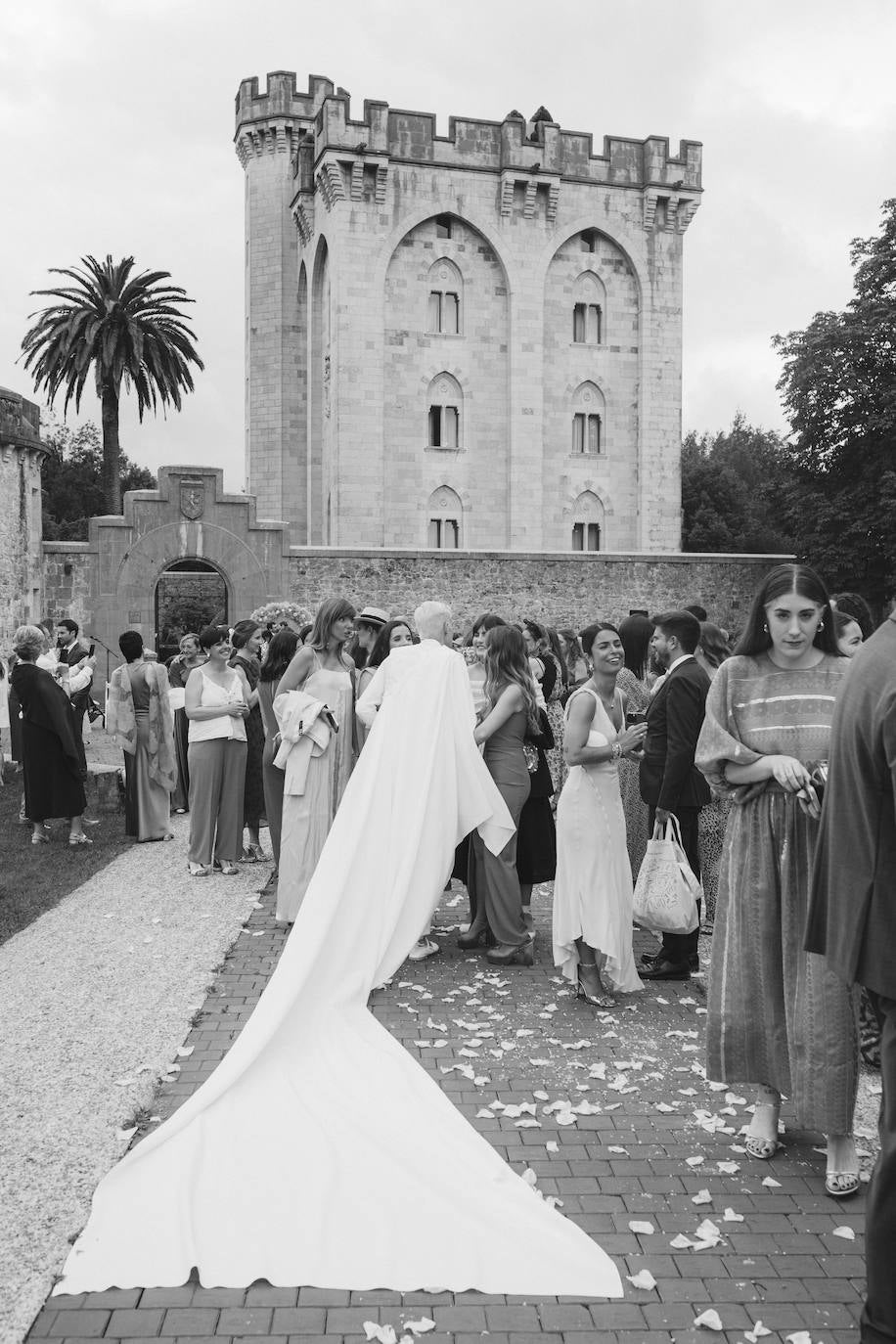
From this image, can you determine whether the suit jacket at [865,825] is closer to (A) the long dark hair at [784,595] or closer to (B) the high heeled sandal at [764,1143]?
(A) the long dark hair at [784,595]

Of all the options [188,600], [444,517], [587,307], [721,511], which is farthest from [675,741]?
[721,511]

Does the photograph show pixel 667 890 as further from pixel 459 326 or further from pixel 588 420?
pixel 588 420

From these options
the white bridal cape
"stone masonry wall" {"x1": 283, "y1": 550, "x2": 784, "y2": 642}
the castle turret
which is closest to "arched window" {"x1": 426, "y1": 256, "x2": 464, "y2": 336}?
the castle turret

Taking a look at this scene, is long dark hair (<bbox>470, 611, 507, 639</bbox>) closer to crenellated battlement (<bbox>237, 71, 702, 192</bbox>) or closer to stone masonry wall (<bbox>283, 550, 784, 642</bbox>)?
stone masonry wall (<bbox>283, 550, 784, 642</bbox>)

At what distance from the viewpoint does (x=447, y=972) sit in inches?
291

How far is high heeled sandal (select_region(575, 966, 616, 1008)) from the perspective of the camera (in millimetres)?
6574

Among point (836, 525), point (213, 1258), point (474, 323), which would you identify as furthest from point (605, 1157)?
point (474, 323)

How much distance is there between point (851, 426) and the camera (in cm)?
3709

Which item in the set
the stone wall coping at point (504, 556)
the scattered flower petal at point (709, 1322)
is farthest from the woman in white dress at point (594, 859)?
the stone wall coping at point (504, 556)

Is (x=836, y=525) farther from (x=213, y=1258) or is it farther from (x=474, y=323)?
(x=213, y=1258)

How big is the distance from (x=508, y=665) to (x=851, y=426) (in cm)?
3283

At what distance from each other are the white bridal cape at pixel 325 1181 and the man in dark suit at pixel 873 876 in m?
0.90

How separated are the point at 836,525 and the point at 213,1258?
35.9m

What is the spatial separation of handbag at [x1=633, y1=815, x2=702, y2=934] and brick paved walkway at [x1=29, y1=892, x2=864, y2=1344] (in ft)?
1.74
